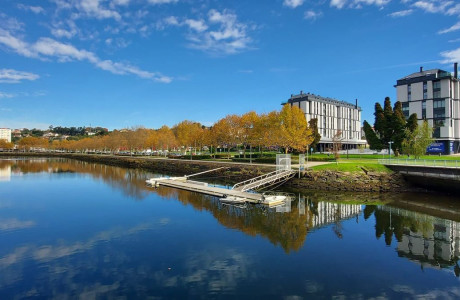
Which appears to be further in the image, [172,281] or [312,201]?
[312,201]

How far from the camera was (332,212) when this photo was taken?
2509cm

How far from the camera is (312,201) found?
29641 mm

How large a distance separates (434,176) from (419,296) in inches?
1025

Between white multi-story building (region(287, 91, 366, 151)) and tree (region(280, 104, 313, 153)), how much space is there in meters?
49.9

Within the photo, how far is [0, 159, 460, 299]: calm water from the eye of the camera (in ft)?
38.3

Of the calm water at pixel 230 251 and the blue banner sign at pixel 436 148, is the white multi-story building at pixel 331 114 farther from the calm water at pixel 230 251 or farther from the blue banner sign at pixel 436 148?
the calm water at pixel 230 251

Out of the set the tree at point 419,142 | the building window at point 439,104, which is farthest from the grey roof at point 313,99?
the tree at point 419,142

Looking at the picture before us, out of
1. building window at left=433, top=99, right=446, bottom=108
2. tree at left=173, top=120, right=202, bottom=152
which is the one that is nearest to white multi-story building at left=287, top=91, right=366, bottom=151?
building window at left=433, top=99, right=446, bottom=108

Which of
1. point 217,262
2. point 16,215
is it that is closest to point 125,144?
point 16,215

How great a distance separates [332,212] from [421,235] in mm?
7330

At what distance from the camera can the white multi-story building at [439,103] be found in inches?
2820

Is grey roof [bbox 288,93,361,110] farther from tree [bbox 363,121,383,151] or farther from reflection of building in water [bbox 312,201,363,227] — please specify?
reflection of building in water [bbox 312,201,363,227]

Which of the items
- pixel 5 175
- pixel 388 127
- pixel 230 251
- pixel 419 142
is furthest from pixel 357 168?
pixel 5 175

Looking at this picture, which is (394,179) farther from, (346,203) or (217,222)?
(217,222)
